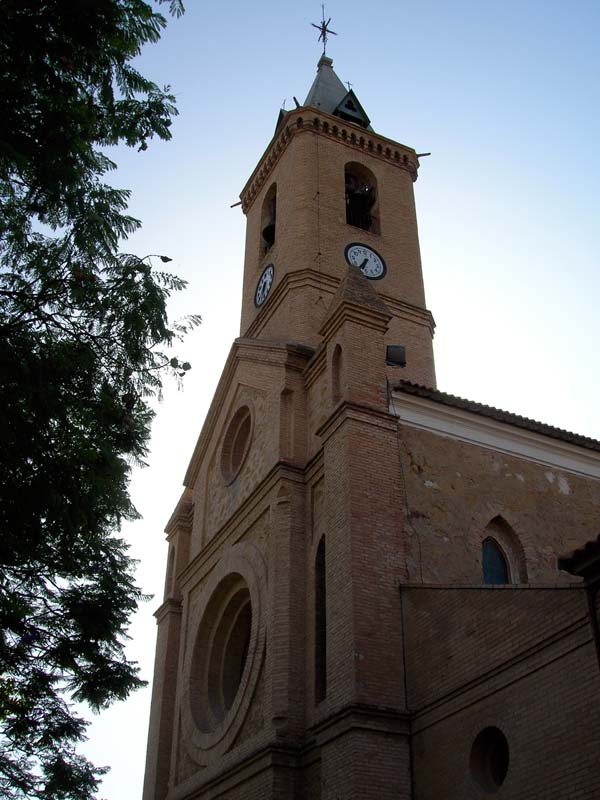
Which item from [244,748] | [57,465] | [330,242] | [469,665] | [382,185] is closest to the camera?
[57,465]

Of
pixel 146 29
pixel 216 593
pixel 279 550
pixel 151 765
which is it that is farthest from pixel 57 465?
pixel 151 765

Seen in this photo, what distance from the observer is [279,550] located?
1324cm

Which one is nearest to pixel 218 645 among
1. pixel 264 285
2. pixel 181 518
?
pixel 181 518

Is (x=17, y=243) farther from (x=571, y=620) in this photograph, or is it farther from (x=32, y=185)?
(x=571, y=620)

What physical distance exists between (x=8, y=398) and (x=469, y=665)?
19.6ft

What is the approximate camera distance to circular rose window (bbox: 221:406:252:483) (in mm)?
16922

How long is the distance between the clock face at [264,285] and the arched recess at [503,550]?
8.92 metres

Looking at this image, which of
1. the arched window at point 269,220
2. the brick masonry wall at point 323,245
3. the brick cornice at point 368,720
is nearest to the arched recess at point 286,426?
Result: the brick masonry wall at point 323,245

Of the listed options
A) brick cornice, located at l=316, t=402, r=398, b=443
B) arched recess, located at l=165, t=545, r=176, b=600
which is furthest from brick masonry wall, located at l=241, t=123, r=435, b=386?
arched recess, located at l=165, t=545, r=176, b=600

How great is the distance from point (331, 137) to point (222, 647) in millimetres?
13062

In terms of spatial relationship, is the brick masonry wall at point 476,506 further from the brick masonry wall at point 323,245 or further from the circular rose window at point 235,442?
the circular rose window at point 235,442

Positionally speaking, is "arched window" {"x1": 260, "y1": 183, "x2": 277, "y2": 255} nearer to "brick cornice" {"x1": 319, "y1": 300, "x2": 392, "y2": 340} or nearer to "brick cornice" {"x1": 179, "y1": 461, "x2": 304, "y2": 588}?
"brick cornice" {"x1": 319, "y1": 300, "x2": 392, "y2": 340}

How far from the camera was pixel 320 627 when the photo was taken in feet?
40.1

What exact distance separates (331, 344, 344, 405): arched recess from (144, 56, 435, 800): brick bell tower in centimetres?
4
